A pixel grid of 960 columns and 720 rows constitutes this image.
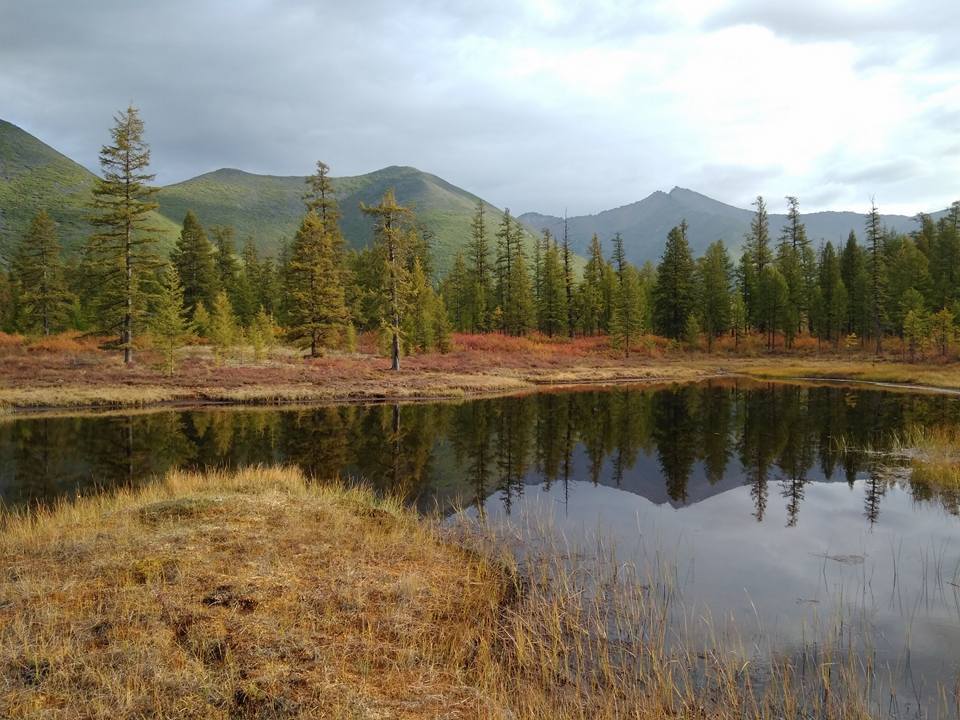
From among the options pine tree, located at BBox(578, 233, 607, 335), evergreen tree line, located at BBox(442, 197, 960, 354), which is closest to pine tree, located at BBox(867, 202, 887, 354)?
evergreen tree line, located at BBox(442, 197, 960, 354)

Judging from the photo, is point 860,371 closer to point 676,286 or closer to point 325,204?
point 676,286

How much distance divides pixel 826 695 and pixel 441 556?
22.2 feet

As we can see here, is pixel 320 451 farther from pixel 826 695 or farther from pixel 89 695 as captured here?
pixel 826 695

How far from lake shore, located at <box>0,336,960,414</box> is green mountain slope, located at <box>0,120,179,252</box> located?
92254 mm

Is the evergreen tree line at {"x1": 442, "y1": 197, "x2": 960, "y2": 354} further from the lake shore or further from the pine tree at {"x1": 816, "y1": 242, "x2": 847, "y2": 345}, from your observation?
the lake shore

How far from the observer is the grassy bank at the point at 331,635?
19.5ft

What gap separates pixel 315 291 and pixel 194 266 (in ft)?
87.8

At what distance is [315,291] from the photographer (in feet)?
169

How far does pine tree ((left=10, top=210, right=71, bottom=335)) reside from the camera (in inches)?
2618

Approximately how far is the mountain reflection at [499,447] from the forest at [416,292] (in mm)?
16355

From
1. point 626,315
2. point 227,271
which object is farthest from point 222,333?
point 626,315

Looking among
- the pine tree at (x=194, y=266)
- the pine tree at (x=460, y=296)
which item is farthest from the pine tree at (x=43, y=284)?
the pine tree at (x=460, y=296)

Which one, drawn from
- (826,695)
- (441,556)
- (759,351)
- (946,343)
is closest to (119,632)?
(441,556)

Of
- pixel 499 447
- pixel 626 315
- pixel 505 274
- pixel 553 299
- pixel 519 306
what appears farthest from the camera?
pixel 505 274
